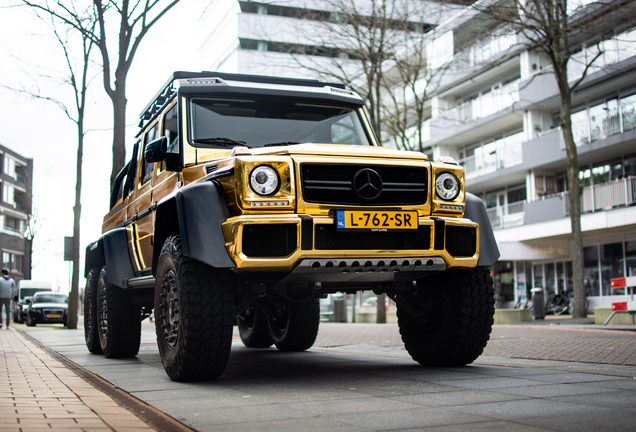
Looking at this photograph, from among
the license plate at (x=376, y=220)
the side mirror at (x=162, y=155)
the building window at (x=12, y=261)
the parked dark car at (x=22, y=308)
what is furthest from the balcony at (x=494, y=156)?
the building window at (x=12, y=261)

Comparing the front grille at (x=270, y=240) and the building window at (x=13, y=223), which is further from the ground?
the building window at (x=13, y=223)

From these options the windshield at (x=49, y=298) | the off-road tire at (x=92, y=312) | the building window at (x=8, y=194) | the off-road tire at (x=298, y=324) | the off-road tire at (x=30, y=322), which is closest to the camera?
the off-road tire at (x=298, y=324)

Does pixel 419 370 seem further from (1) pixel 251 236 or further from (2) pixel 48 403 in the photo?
(2) pixel 48 403

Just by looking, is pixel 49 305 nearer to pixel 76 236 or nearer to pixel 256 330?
pixel 76 236

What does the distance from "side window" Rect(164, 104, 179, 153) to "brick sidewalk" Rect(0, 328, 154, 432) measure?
7.47 feet

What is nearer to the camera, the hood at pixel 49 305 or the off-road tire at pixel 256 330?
the off-road tire at pixel 256 330

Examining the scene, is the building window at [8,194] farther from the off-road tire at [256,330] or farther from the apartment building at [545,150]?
the off-road tire at [256,330]

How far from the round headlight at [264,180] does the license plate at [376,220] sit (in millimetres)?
527

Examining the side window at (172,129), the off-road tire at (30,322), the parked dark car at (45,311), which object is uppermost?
the side window at (172,129)

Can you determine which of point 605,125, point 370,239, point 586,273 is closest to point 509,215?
point 586,273

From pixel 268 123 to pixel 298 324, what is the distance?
3405 mm

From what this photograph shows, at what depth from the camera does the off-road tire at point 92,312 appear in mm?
9484

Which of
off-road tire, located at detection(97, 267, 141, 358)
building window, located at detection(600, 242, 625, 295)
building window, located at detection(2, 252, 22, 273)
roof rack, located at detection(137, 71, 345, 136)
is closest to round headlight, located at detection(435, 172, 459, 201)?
roof rack, located at detection(137, 71, 345, 136)

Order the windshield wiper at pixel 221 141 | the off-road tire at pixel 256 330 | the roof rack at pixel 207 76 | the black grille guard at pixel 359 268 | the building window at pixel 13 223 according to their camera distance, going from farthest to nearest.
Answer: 1. the building window at pixel 13 223
2. the off-road tire at pixel 256 330
3. the roof rack at pixel 207 76
4. the windshield wiper at pixel 221 141
5. the black grille guard at pixel 359 268
